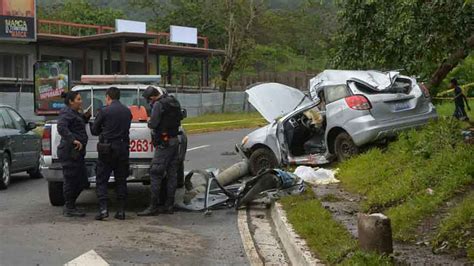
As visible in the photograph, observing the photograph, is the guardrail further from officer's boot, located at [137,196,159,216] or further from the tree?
officer's boot, located at [137,196,159,216]

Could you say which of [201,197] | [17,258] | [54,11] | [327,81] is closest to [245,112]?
[54,11]

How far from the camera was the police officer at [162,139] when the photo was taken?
9.98 meters

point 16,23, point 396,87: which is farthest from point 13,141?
point 16,23

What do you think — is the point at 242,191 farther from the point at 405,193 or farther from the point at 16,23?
the point at 16,23

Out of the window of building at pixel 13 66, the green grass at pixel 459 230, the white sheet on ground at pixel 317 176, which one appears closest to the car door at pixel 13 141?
the white sheet on ground at pixel 317 176

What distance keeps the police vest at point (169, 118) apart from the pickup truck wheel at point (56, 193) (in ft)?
6.40

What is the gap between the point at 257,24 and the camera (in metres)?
59.8

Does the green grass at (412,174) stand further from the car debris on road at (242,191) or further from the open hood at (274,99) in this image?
the open hood at (274,99)

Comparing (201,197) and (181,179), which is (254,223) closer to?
Result: (201,197)

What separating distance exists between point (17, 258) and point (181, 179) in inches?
215

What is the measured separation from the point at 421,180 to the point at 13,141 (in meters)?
7.83

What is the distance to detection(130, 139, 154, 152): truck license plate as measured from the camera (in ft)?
34.1

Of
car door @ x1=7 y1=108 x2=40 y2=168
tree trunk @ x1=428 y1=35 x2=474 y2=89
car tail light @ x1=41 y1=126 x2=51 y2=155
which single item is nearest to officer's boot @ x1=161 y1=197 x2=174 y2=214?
car tail light @ x1=41 y1=126 x2=51 y2=155

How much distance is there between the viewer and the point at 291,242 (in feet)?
24.8
